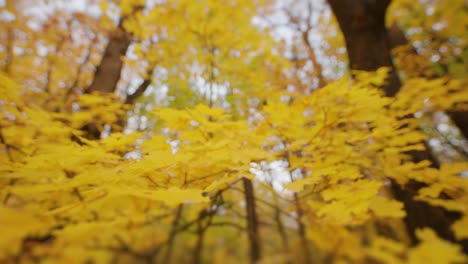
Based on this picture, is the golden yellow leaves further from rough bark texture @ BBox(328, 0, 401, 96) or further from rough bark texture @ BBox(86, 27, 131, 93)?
rough bark texture @ BBox(86, 27, 131, 93)

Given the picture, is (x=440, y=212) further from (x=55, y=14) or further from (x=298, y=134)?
(x=55, y=14)

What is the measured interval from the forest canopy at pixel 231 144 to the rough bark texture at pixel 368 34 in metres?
0.01

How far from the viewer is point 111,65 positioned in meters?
3.60

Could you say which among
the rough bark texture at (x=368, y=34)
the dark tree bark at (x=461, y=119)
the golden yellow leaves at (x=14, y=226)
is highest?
the rough bark texture at (x=368, y=34)

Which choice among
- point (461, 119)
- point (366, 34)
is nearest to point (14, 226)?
point (366, 34)

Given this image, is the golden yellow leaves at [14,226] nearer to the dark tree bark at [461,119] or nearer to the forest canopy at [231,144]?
the forest canopy at [231,144]

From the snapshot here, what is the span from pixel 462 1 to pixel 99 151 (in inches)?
298

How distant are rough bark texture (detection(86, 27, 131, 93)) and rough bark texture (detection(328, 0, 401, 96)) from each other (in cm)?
298

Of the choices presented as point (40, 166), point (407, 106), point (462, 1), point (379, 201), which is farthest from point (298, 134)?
point (462, 1)

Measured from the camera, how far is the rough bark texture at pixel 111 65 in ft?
11.2

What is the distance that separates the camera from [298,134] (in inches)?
59.6

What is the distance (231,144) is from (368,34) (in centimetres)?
208

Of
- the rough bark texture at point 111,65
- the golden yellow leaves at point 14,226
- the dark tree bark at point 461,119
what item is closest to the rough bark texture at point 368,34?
the dark tree bark at point 461,119

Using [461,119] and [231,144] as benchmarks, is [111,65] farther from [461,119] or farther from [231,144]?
[461,119]
